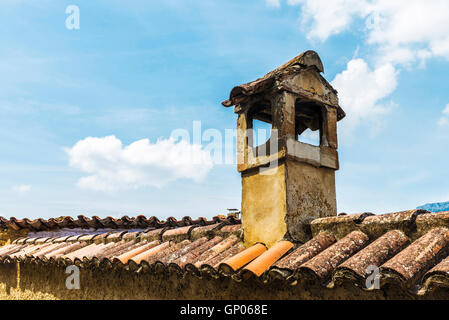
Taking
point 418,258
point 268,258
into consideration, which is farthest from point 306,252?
point 418,258

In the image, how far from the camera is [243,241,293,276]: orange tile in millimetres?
3273

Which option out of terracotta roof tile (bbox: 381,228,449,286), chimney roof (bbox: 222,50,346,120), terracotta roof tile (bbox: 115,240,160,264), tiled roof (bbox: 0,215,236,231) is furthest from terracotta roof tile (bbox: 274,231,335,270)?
tiled roof (bbox: 0,215,236,231)

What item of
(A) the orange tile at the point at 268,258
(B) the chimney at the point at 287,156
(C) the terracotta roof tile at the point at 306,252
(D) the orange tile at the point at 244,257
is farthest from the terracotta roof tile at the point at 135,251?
(C) the terracotta roof tile at the point at 306,252

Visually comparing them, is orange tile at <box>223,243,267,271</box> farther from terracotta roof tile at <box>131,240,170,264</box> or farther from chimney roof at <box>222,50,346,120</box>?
chimney roof at <box>222,50,346,120</box>

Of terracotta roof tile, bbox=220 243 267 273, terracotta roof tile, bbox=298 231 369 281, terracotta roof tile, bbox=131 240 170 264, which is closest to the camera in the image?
terracotta roof tile, bbox=298 231 369 281

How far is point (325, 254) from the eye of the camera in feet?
10.3

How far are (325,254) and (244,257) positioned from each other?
2.86ft

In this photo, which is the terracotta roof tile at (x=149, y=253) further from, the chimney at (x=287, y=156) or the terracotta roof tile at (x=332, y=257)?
the terracotta roof tile at (x=332, y=257)

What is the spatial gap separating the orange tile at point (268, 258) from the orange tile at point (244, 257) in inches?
4.8

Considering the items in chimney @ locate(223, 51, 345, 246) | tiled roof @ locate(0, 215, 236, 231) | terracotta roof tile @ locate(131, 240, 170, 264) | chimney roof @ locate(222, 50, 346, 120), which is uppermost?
chimney roof @ locate(222, 50, 346, 120)

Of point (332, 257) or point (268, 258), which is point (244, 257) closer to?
point (268, 258)

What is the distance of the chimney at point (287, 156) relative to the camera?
4090 millimetres

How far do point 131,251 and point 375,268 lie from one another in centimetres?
330
